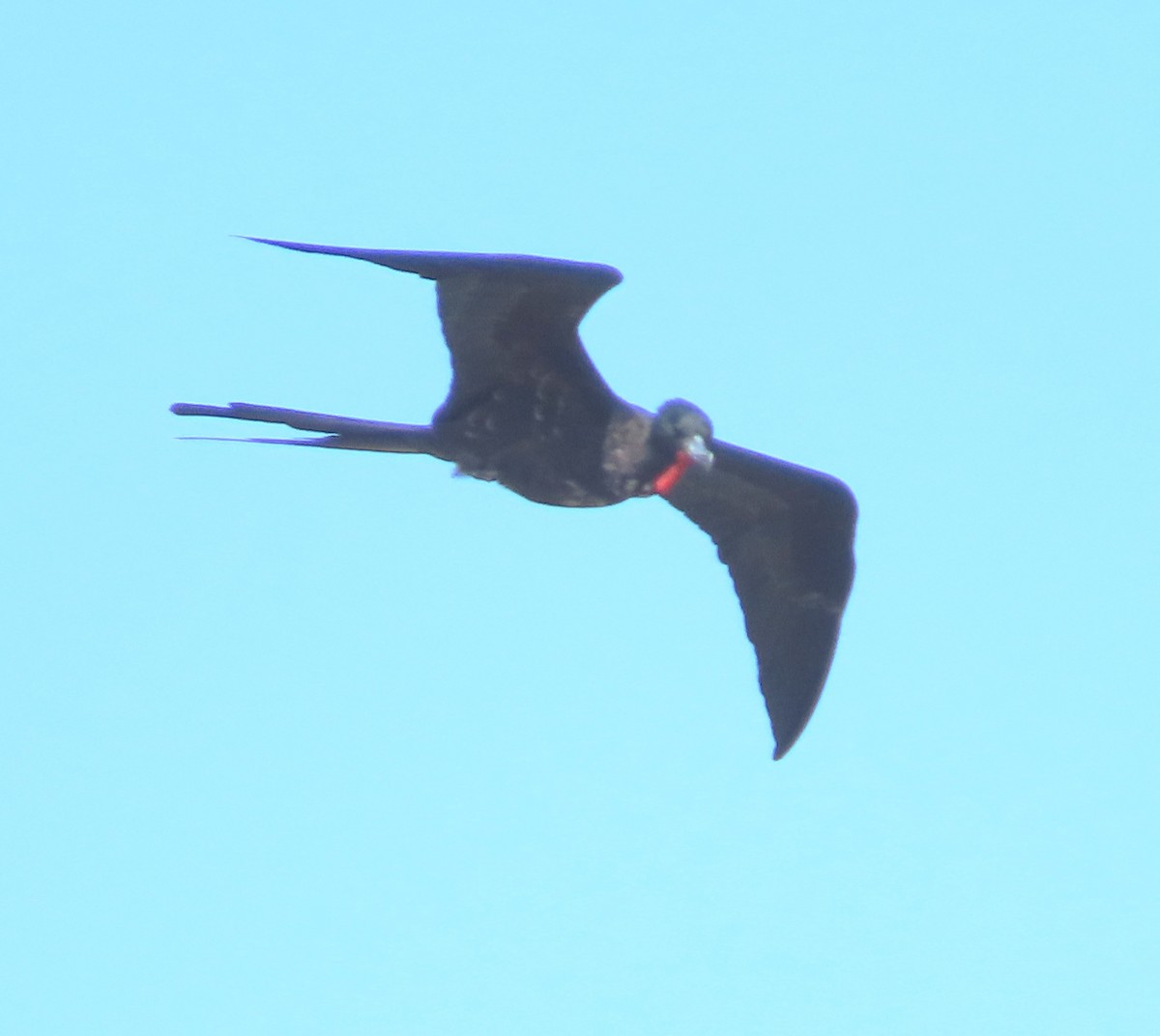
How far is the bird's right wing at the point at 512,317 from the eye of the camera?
8055mm

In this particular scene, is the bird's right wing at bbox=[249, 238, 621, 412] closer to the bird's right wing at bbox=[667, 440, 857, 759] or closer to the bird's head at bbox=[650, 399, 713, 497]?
the bird's head at bbox=[650, 399, 713, 497]

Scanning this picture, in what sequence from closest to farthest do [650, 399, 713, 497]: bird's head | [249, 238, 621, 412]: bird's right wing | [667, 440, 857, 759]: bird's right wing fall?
1. [249, 238, 621, 412]: bird's right wing
2. [650, 399, 713, 497]: bird's head
3. [667, 440, 857, 759]: bird's right wing

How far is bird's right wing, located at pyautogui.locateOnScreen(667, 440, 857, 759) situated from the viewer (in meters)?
9.97

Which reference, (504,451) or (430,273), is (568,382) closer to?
(504,451)

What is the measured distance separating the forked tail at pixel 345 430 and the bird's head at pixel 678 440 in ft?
3.19

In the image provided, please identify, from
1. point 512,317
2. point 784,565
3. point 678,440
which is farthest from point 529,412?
point 784,565

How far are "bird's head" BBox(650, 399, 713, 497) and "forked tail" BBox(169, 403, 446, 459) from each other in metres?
0.97

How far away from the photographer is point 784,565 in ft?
33.4

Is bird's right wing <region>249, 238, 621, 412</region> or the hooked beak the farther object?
the hooked beak

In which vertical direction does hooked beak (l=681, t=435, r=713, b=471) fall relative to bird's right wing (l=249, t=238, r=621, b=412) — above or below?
below

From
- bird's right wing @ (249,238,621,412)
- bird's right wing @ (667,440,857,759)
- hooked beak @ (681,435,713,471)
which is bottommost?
bird's right wing @ (667,440,857,759)

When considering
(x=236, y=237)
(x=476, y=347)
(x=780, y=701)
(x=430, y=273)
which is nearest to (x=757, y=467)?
(x=780, y=701)

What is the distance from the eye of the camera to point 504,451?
8.68 meters

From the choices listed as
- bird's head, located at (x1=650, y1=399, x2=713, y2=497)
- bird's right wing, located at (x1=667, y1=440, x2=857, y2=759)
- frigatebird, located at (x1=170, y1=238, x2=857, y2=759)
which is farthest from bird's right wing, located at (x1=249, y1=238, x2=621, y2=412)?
bird's right wing, located at (x1=667, y1=440, x2=857, y2=759)
